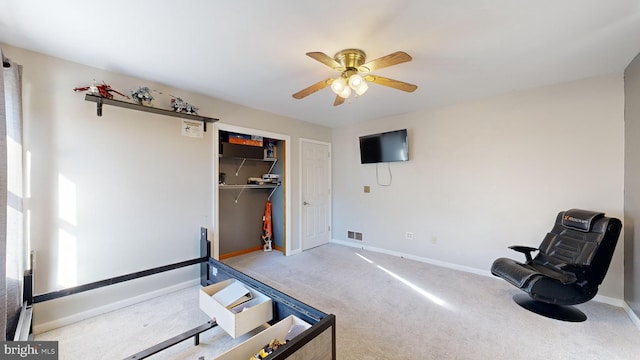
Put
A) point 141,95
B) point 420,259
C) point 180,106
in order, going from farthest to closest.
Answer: point 420,259 → point 180,106 → point 141,95

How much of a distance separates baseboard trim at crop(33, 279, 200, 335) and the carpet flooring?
66 millimetres

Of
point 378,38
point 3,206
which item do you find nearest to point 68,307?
point 3,206

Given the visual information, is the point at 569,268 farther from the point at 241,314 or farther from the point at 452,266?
the point at 241,314

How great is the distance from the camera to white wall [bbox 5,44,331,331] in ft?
7.26

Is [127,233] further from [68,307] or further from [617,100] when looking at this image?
[617,100]

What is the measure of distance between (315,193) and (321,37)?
3251 millimetres

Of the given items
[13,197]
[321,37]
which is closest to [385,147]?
[321,37]

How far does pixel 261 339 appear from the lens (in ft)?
5.37

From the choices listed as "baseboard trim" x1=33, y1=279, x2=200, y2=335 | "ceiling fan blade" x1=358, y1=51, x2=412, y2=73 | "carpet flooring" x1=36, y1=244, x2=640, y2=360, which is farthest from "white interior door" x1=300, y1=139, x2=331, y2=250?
"ceiling fan blade" x1=358, y1=51, x2=412, y2=73

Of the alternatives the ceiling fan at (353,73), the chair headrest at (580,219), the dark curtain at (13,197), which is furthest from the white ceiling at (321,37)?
the chair headrest at (580,219)

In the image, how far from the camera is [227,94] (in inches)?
128

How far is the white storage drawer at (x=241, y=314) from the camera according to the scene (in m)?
1.87

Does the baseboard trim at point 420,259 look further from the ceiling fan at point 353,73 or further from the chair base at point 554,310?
the ceiling fan at point 353,73
